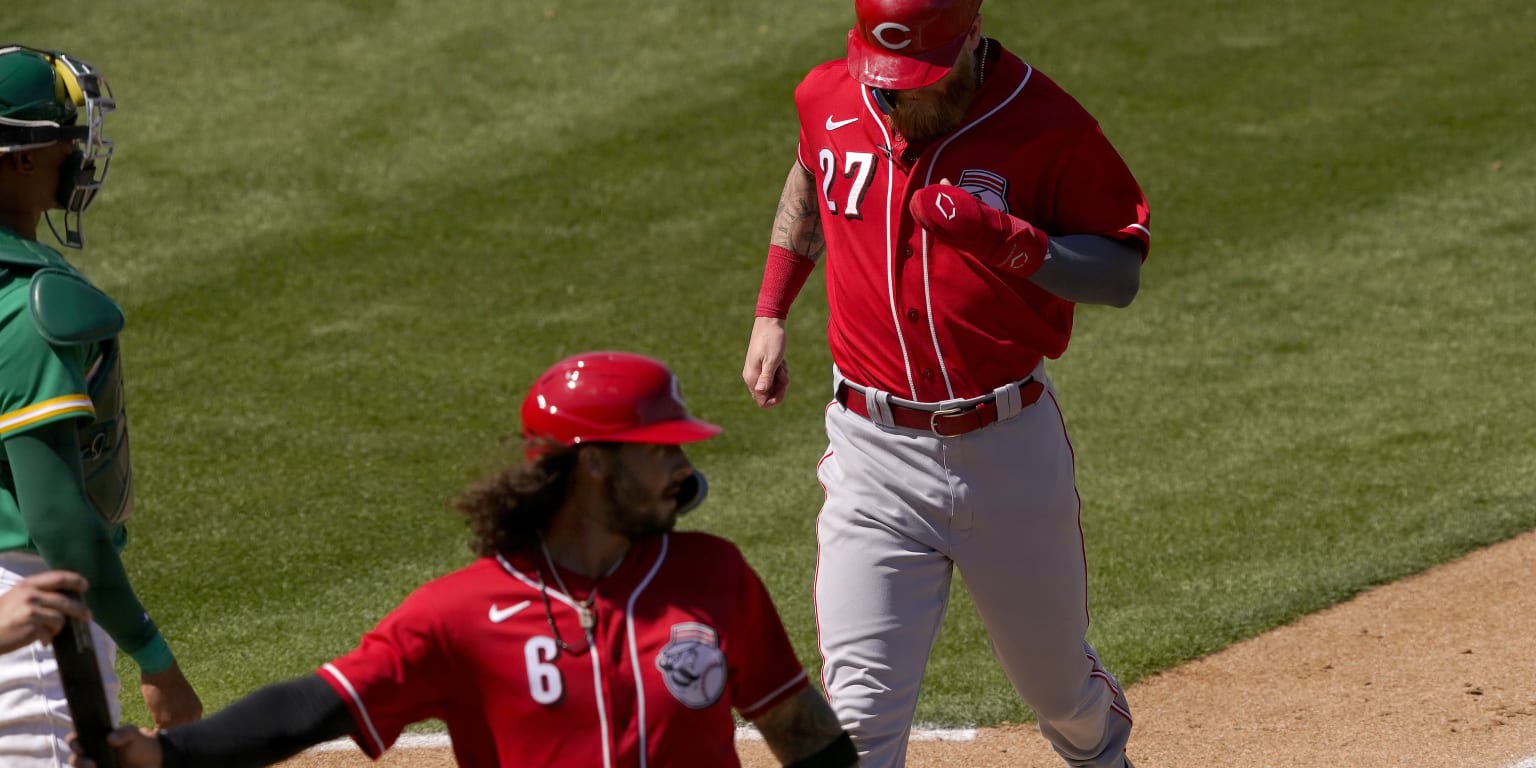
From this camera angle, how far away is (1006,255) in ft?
12.0

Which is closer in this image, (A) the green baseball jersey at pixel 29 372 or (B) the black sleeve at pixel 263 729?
(B) the black sleeve at pixel 263 729

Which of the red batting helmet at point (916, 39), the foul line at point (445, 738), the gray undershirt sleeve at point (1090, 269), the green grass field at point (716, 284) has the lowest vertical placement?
the green grass field at point (716, 284)

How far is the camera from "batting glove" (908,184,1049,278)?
3.63m

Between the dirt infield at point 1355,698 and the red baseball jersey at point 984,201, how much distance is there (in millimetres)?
1815

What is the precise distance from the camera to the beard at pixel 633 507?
2758 millimetres

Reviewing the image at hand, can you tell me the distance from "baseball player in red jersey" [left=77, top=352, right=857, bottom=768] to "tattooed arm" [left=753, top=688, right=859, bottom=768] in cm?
9

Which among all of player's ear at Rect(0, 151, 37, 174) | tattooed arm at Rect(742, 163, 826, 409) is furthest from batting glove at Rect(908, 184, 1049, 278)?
player's ear at Rect(0, 151, 37, 174)

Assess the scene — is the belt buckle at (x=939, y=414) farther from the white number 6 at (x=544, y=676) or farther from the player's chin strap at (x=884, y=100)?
the white number 6 at (x=544, y=676)

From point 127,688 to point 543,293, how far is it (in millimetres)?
4402

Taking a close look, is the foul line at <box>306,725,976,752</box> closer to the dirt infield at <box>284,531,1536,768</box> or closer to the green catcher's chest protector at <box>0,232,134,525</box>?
the dirt infield at <box>284,531,1536,768</box>

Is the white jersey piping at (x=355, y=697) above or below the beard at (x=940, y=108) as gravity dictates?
below

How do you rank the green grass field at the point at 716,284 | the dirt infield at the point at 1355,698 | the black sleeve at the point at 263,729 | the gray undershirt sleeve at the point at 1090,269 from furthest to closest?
the green grass field at the point at 716,284 < the dirt infield at the point at 1355,698 < the gray undershirt sleeve at the point at 1090,269 < the black sleeve at the point at 263,729

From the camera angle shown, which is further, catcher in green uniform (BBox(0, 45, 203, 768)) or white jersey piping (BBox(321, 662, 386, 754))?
catcher in green uniform (BBox(0, 45, 203, 768))

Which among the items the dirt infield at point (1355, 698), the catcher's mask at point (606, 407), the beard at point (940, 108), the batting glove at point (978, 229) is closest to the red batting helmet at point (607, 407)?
the catcher's mask at point (606, 407)
